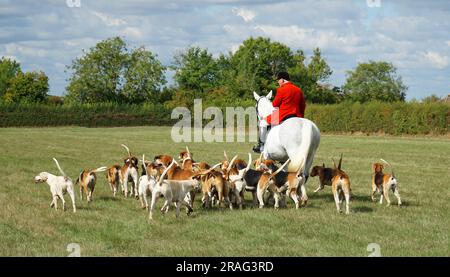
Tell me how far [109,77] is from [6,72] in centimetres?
2839

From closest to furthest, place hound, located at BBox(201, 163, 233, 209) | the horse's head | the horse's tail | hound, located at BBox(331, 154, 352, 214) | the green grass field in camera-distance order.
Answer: the green grass field, hound, located at BBox(331, 154, 352, 214), hound, located at BBox(201, 163, 233, 209), the horse's tail, the horse's head

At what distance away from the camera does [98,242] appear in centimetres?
977

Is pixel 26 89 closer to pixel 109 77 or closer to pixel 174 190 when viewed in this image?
pixel 109 77

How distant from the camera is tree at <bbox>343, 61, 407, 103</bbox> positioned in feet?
376

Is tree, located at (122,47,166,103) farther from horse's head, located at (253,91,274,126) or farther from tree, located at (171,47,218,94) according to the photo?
horse's head, located at (253,91,274,126)

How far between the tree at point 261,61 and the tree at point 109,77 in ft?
44.4

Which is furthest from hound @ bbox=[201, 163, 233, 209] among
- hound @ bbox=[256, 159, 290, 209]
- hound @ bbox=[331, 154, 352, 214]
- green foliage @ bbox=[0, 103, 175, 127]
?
green foliage @ bbox=[0, 103, 175, 127]

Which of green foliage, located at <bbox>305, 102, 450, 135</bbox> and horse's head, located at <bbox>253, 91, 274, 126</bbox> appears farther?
green foliage, located at <bbox>305, 102, 450, 135</bbox>

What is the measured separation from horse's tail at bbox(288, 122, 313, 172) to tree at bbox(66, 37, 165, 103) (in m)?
84.7

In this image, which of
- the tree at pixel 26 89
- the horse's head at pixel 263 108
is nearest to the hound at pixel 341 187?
the horse's head at pixel 263 108

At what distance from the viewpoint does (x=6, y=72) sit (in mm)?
117500

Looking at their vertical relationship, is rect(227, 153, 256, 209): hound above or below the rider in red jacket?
below
